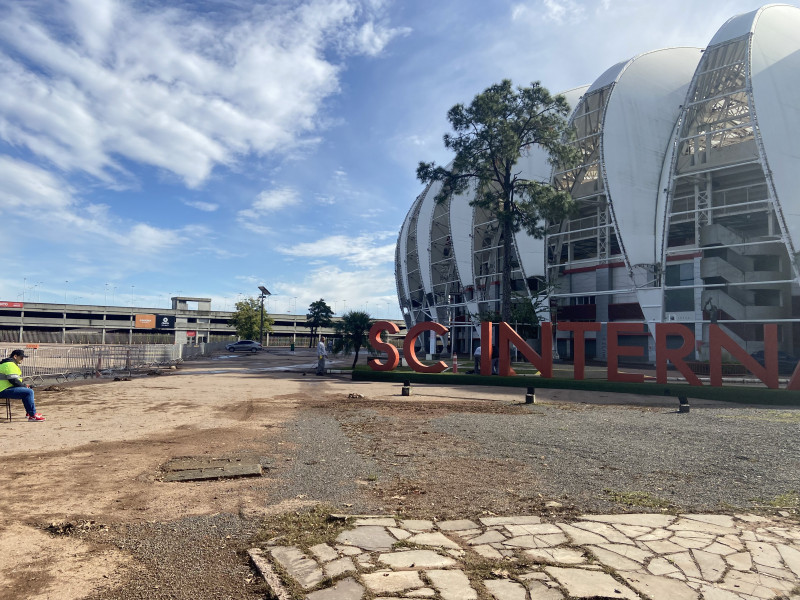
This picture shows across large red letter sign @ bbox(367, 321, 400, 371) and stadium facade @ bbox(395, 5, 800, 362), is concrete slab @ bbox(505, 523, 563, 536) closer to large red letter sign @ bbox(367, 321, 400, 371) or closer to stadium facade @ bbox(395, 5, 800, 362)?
large red letter sign @ bbox(367, 321, 400, 371)

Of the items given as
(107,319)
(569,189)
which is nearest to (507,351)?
(569,189)

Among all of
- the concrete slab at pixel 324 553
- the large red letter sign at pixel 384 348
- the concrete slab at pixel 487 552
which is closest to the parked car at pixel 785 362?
the large red letter sign at pixel 384 348

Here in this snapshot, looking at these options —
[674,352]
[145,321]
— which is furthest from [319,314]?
[674,352]

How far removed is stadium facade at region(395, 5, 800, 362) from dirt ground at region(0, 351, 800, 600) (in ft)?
87.5

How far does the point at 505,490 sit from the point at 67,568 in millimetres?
4308

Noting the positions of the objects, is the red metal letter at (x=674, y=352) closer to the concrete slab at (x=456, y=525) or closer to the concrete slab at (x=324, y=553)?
the concrete slab at (x=456, y=525)

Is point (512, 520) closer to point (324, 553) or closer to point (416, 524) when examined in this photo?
point (416, 524)

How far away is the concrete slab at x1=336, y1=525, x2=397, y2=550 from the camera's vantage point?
407 centimetres

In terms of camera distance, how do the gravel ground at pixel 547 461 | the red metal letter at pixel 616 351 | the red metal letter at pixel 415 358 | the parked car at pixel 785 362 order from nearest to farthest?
the gravel ground at pixel 547 461, the red metal letter at pixel 616 351, the red metal letter at pixel 415 358, the parked car at pixel 785 362

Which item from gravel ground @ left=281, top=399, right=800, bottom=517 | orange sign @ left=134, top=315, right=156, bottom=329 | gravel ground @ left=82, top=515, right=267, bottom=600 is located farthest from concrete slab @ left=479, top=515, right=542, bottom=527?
orange sign @ left=134, top=315, right=156, bottom=329

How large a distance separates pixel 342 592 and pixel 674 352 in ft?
59.3

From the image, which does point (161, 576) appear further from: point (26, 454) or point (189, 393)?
point (189, 393)

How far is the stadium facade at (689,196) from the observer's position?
30938 millimetres

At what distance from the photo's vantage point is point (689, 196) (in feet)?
112
